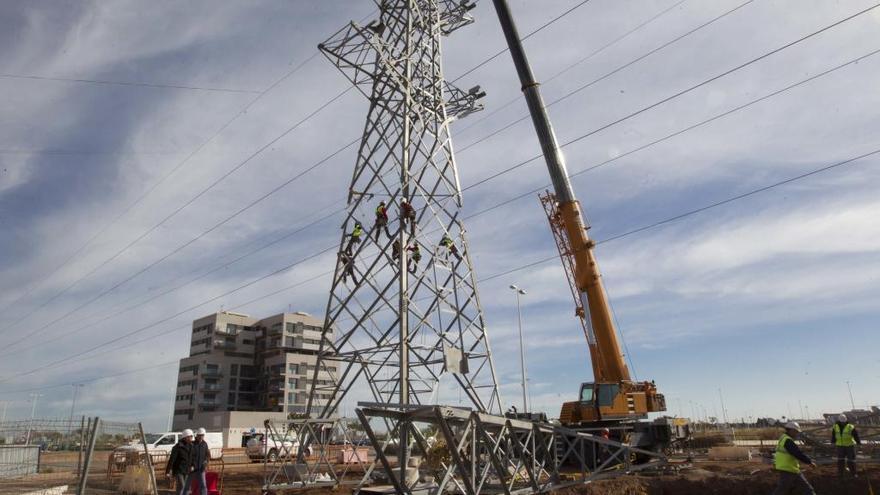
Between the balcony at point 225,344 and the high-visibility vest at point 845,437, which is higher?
the balcony at point 225,344

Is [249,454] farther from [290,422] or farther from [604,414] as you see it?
[604,414]

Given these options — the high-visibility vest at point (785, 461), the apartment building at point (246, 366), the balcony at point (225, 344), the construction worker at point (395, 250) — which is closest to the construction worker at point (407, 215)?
the construction worker at point (395, 250)

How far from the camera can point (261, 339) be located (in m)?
98.4

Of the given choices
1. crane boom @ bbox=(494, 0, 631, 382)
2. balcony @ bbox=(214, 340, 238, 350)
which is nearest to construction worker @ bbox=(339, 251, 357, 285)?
crane boom @ bbox=(494, 0, 631, 382)

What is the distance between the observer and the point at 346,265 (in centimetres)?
1627

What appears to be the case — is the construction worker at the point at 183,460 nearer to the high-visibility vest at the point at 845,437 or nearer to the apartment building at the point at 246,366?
the high-visibility vest at the point at 845,437

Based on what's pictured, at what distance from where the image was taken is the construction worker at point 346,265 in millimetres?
16078

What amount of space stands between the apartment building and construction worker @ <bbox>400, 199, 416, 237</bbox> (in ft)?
248

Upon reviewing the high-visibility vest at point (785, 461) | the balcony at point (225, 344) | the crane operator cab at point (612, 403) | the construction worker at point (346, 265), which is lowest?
the high-visibility vest at point (785, 461)

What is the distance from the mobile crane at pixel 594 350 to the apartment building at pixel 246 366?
72687 millimetres

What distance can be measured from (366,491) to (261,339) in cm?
9143

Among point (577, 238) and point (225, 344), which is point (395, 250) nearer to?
point (577, 238)

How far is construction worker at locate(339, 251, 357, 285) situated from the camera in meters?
16.1

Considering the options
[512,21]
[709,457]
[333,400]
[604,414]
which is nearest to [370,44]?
[512,21]
